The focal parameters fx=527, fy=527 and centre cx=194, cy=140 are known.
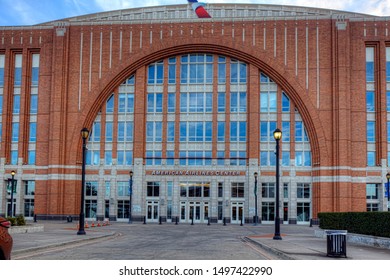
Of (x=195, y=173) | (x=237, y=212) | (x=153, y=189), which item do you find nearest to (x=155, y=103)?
(x=195, y=173)

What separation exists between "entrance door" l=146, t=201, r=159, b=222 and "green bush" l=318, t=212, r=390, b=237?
31714 mm

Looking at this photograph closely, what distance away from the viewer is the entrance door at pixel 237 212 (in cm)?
6066

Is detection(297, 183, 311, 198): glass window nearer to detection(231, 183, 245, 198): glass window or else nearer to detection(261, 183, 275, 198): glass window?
detection(261, 183, 275, 198): glass window

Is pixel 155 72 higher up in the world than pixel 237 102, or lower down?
higher up

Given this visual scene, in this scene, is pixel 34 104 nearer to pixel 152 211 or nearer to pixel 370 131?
pixel 152 211

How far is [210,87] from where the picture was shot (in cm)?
6253

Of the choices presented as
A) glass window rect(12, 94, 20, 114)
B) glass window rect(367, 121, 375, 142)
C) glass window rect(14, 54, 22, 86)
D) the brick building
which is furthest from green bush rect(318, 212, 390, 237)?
glass window rect(14, 54, 22, 86)

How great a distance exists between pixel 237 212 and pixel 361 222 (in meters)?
35.2

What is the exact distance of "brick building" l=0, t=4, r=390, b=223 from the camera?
193ft

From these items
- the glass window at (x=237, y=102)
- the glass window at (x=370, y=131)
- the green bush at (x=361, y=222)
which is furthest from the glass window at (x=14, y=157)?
the green bush at (x=361, y=222)

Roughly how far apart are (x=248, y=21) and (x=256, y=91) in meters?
8.07

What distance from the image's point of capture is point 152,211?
6200 centimetres

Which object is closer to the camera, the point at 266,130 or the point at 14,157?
the point at 266,130

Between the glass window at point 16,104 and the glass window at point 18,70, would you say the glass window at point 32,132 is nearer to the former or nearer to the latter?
the glass window at point 16,104
